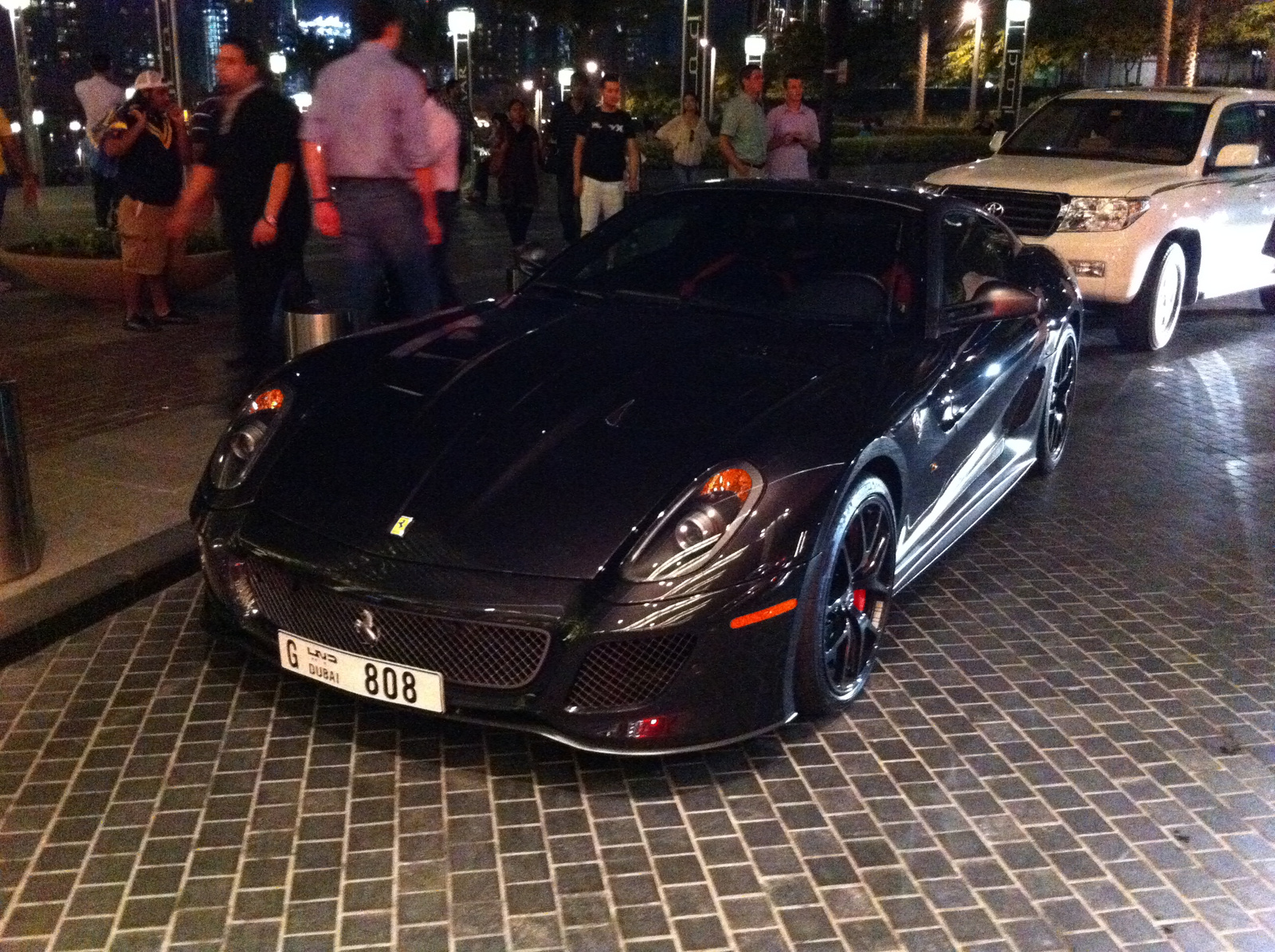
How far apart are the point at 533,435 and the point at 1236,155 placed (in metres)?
7.86

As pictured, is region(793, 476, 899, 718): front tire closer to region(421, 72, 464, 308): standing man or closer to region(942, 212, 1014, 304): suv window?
region(942, 212, 1014, 304): suv window

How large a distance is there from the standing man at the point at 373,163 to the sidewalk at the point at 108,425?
1128 mm

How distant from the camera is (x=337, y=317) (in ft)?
21.3

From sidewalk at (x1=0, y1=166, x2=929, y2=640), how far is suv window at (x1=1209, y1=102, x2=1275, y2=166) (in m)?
5.51

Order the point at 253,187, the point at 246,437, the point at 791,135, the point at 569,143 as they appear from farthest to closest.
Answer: the point at 569,143 < the point at 791,135 < the point at 253,187 < the point at 246,437

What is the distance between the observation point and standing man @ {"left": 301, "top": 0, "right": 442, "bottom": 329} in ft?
21.0

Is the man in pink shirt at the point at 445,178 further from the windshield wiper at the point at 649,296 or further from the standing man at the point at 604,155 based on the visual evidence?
the standing man at the point at 604,155

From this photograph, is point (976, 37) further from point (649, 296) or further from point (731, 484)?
point (731, 484)

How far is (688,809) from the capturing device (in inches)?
144

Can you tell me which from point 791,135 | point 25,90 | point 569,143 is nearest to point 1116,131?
point 791,135

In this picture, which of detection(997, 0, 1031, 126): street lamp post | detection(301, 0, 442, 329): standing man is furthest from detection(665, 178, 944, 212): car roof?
detection(997, 0, 1031, 126): street lamp post

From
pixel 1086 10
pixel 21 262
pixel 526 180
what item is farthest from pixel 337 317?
pixel 1086 10

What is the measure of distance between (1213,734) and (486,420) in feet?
7.62

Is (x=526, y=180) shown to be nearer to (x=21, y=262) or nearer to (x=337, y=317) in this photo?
(x=21, y=262)
